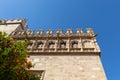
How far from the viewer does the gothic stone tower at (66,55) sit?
10625 mm

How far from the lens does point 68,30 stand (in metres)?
17.3

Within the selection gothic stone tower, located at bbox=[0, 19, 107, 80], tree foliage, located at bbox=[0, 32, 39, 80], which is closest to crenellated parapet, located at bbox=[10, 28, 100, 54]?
gothic stone tower, located at bbox=[0, 19, 107, 80]

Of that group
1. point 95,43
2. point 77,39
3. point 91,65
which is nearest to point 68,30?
point 77,39

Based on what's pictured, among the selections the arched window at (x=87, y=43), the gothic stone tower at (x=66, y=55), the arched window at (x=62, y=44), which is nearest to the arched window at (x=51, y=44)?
the gothic stone tower at (x=66, y=55)

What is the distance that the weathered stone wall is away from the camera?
1038 cm

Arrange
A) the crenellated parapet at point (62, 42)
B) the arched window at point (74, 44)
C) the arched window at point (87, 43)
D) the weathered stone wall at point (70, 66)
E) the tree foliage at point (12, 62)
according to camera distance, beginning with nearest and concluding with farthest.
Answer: the tree foliage at point (12, 62) < the weathered stone wall at point (70, 66) < the crenellated parapet at point (62, 42) < the arched window at point (87, 43) < the arched window at point (74, 44)

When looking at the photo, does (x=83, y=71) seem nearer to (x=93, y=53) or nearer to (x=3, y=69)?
(x=93, y=53)

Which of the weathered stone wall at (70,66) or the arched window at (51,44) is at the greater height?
the arched window at (51,44)

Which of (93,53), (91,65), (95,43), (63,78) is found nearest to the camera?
(63,78)

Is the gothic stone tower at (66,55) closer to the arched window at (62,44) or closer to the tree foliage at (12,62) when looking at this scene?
the arched window at (62,44)

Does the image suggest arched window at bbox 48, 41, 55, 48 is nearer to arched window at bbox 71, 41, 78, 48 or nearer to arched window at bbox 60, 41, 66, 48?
arched window at bbox 60, 41, 66, 48

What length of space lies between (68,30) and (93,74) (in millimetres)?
7919

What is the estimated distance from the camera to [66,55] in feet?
41.8

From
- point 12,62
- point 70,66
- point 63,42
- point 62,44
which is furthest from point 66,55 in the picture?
point 12,62
